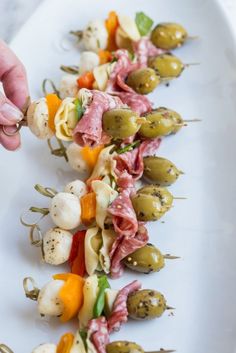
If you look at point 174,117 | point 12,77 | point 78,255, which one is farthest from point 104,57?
point 78,255

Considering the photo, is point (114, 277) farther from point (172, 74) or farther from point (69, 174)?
point (172, 74)

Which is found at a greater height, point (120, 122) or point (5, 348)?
point (120, 122)

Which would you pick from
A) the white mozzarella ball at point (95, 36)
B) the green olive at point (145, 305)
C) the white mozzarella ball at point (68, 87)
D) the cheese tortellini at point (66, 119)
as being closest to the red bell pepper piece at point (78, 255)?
the green olive at point (145, 305)

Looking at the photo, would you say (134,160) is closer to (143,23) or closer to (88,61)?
(88,61)

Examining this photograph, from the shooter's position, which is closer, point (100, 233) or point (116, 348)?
point (116, 348)

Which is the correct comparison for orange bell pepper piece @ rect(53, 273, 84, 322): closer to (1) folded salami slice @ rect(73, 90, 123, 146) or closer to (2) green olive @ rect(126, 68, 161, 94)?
(1) folded salami slice @ rect(73, 90, 123, 146)

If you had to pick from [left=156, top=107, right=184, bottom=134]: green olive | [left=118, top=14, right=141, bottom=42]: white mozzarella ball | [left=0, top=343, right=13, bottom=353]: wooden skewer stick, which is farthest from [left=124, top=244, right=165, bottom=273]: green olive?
[left=118, top=14, right=141, bottom=42]: white mozzarella ball

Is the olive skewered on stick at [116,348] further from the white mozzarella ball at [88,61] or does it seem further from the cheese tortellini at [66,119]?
the white mozzarella ball at [88,61]
